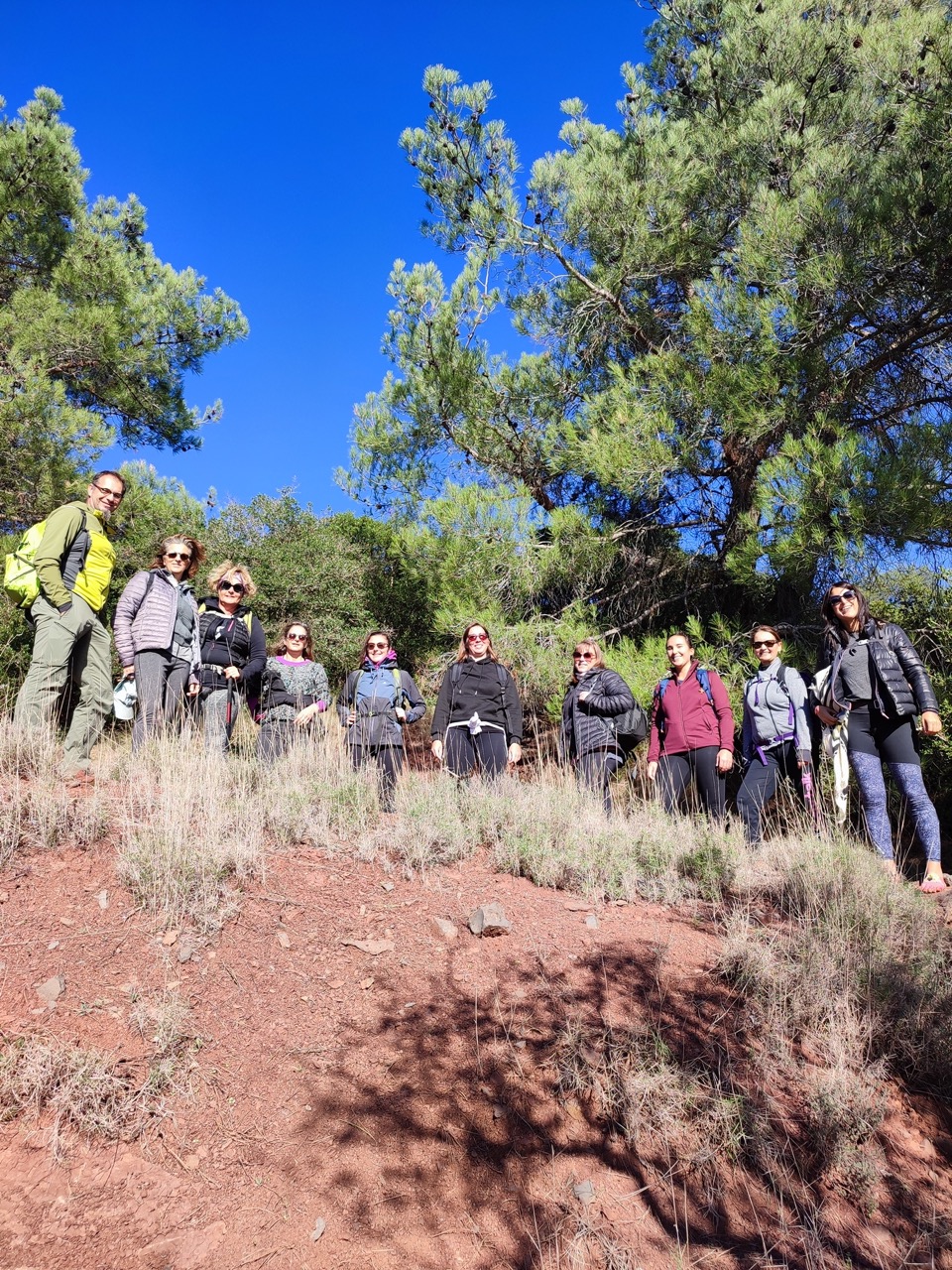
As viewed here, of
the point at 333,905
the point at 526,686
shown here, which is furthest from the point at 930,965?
the point at 526,686

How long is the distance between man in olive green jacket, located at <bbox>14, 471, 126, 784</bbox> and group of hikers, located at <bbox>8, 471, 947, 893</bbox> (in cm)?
1

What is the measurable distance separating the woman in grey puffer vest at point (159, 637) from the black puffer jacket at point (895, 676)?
4393 mm

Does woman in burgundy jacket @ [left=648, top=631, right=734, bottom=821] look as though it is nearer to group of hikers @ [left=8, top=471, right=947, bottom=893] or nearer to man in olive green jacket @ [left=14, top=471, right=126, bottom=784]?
group of hikers @ [left=8, top=471, right=947, bottom=893]

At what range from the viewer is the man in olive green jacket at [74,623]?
16.5ft

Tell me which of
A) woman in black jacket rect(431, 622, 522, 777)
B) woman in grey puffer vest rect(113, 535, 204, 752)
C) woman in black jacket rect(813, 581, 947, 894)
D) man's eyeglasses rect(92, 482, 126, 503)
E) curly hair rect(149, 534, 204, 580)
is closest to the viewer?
woman in black jacket rect(813, 581, 947, 894)

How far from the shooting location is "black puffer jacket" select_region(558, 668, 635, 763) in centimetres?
589

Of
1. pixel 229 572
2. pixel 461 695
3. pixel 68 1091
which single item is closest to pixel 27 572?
pixel 229 572

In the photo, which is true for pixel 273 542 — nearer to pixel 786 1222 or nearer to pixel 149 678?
pixel 149 678

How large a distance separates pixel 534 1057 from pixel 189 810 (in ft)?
7.24

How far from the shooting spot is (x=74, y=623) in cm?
513

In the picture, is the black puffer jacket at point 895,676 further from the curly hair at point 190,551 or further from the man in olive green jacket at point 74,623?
the man in olive green jacket at point 74,623

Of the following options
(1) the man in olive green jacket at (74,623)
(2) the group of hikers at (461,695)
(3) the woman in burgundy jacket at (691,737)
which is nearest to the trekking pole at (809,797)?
(2) the group of hikers at (461,695)

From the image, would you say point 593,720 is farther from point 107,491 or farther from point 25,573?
point 25,573

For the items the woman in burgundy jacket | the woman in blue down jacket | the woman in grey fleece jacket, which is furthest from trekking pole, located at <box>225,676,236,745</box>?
the woman in grey fleece jacket
